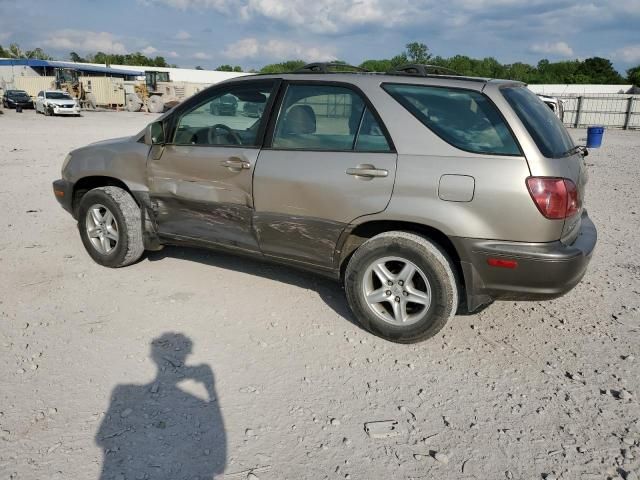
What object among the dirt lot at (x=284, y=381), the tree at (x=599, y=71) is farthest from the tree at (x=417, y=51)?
the dirt lot at (x=284, y=381)

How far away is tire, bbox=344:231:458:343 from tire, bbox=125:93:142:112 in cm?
3917

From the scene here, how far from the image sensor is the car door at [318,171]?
3428mm

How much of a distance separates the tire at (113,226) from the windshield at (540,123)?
3273mm

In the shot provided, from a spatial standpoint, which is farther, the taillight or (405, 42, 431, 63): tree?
(405, 42, 431, 63): tree

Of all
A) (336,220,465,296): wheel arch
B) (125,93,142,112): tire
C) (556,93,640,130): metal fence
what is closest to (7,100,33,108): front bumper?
(125,93,142,112): tire

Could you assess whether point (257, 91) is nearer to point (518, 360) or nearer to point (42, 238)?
point (518, 360)

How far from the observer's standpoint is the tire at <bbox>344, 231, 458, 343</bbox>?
10.9 feet

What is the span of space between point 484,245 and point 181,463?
6.94ft

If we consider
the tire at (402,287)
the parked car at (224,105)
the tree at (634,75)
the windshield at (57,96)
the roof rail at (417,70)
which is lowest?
the tire at (402,287)

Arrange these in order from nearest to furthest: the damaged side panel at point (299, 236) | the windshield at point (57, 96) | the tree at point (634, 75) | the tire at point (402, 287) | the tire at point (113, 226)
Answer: the tire at point (402, 287), the damaged side panel at point (299, 236), the tire at point (113, 226), the windshield at point (57, 96), the tree at point (634, 75)

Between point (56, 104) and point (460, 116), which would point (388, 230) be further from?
point (56, 104)

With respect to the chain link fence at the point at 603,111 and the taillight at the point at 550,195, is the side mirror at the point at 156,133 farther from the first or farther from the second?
the chain link fence at the point at 603,111

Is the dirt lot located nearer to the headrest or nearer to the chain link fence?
the headrest

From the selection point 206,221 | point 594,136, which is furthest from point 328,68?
point 594,136
